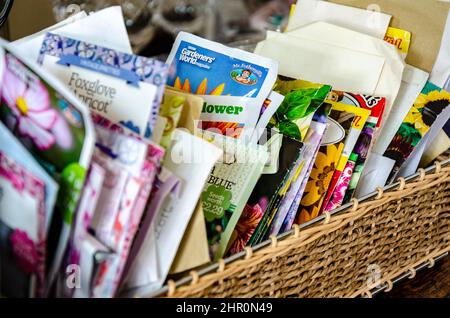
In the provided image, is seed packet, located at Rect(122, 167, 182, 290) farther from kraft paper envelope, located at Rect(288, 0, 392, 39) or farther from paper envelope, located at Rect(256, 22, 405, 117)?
kraft paper envelope, located at Rect(288, 0, 392, 39)

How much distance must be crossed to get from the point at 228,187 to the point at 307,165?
13 cm

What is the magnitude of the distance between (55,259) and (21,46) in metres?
0.30

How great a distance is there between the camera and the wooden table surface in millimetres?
1022

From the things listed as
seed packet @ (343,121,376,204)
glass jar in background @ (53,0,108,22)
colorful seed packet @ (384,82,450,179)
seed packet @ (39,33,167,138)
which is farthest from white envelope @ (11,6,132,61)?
glass jar in background @ (53,0,108,22)

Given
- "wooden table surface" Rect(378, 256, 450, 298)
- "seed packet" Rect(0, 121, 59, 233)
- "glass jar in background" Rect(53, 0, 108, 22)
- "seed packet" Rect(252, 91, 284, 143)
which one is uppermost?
"seed packet" Rect(0, 121, 59, 233)

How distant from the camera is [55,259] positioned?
59cm

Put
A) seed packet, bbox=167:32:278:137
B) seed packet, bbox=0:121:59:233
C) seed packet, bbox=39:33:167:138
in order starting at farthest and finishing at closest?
seed packet, bbox=167:32:278:137 → seed packet, bbox=39:33:167:138 → seed packet, bbox=0:121:59:233

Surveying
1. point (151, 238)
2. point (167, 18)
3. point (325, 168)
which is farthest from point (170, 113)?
point (167, 18)

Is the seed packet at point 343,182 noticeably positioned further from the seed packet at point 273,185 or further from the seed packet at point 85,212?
the seed packet at point 85,212

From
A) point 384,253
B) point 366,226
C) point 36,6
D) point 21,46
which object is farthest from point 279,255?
point 36,6

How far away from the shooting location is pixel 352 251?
2.90 ft

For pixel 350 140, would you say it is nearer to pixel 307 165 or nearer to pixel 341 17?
pixel 307 165

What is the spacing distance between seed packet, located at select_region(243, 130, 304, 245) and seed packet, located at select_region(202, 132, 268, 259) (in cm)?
3
